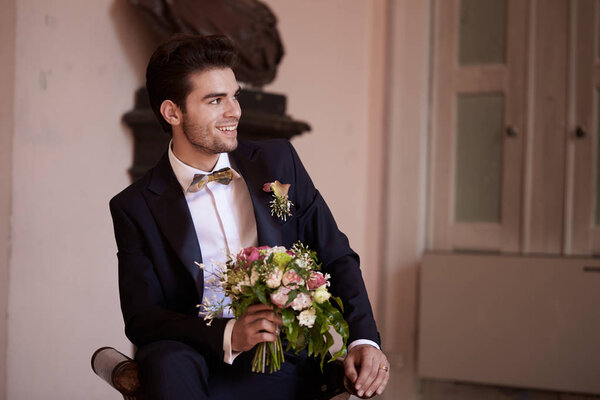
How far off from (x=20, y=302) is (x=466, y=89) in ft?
9.98

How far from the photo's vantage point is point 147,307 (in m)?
2.03

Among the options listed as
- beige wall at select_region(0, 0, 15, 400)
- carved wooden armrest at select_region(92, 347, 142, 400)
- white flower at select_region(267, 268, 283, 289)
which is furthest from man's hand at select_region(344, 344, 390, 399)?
beige wall at select_region(0, 0, 15, 400)

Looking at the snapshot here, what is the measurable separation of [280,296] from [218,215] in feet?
1.65

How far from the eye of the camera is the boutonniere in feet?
6.93

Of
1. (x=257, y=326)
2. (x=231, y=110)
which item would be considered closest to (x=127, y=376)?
(x=257, y=326)

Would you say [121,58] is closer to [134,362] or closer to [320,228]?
[320,228]

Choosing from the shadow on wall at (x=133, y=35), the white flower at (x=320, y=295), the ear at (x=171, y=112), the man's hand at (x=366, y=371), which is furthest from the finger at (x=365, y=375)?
the shadow on wall at (x=133, y=35)

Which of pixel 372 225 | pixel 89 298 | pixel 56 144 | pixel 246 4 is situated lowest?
pixel 89 298

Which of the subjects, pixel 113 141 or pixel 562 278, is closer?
pixel 113 141

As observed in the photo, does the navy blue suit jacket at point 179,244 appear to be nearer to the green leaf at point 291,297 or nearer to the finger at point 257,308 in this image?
the finger at point 257,308

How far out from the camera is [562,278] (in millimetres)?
4223

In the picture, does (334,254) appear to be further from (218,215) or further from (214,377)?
(214,377)

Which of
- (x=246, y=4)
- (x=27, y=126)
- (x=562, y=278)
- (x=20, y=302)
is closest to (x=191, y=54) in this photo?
(x=27, y=126)

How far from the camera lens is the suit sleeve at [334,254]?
2.01 meters
